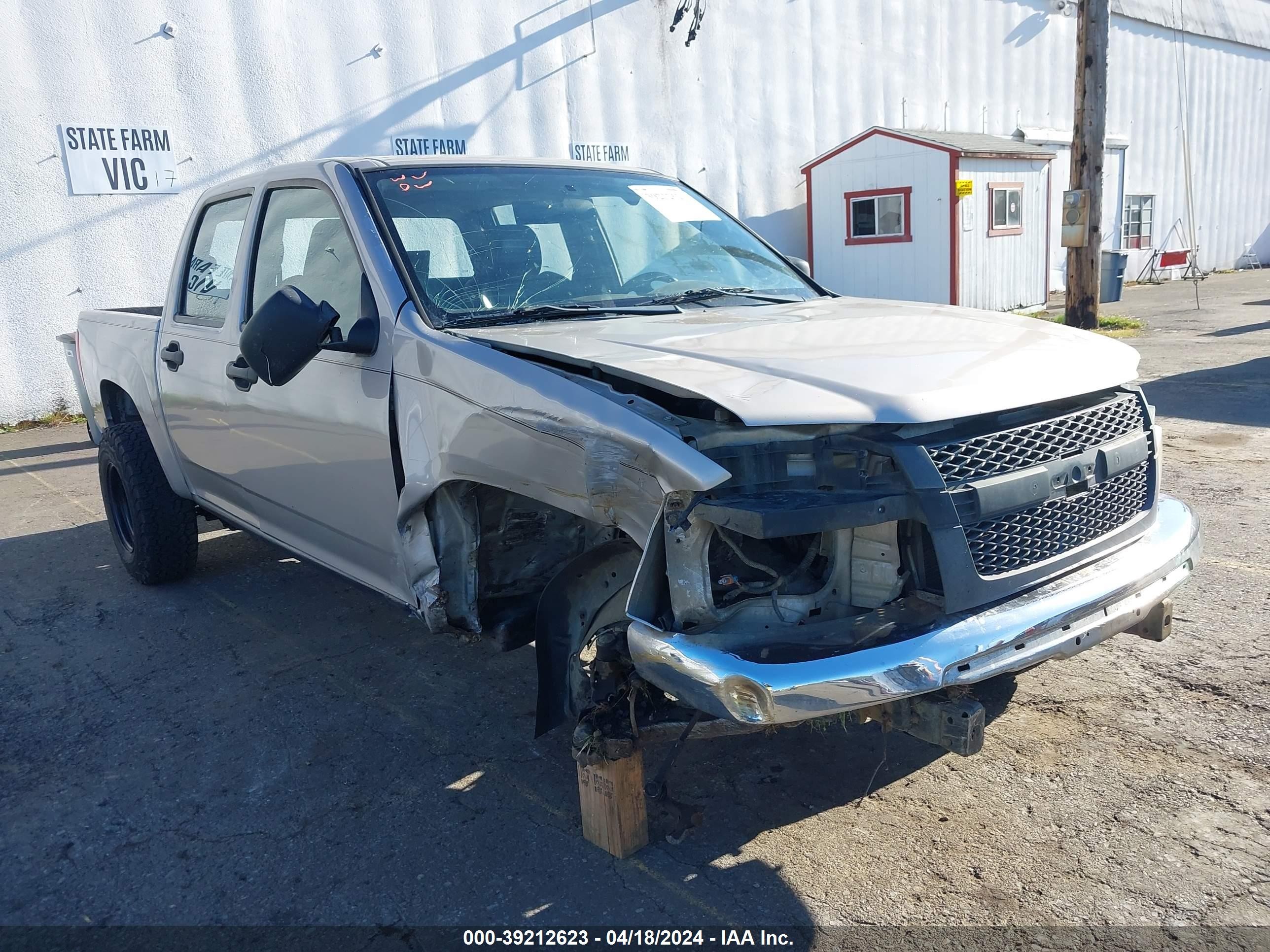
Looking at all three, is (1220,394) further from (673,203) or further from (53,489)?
(53,489)

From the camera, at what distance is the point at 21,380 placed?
11.2 meters

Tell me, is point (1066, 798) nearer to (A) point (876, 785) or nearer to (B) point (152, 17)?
(A) point (876, 785)

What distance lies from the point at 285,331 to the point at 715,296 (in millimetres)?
1518

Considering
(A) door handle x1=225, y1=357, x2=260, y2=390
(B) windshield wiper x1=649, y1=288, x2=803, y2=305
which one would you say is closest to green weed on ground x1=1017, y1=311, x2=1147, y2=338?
(B) windshield wiper x1=649, y1=288, x2=803, y2=305

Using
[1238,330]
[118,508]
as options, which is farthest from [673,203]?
[1238,330]

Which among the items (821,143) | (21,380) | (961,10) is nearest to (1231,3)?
(961,10)

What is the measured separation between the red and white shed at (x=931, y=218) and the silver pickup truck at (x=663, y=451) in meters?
13.2

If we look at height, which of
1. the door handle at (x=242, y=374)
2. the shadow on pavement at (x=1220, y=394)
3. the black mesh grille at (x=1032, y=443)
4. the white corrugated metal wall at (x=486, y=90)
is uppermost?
the white corrugated metal wall at (x=486, y=90)

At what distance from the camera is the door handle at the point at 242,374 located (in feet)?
13.1

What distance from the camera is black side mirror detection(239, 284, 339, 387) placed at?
3072 millimetres

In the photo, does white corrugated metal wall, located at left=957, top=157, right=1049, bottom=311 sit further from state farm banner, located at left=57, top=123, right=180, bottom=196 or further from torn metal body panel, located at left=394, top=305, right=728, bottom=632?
torn metal body panel, located at left=394, top=305, right=728, bottom=632

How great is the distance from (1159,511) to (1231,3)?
30.2m

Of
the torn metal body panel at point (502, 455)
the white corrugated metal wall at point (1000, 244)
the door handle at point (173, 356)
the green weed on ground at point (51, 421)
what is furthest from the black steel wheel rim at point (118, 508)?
the white corrugated metal wall at point (1000, 244)

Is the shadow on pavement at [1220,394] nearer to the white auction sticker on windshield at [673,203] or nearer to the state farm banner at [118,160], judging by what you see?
the white auction sticker on windshield at [673,203]
